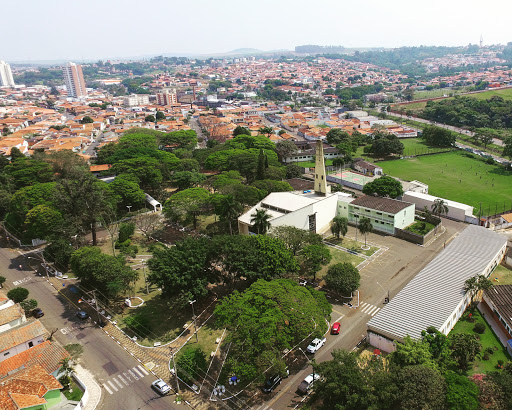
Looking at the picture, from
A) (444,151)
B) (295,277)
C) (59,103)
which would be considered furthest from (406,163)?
(59,103)

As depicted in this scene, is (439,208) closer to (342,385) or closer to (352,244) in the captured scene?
(352,244)

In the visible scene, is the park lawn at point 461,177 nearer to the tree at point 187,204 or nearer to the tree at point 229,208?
the tree at point 229,208

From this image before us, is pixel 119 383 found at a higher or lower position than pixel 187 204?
lower

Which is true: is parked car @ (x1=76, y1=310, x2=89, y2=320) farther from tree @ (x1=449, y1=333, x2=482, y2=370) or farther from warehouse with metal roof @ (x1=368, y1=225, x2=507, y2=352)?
tree @ (x1=449, y1=333, x2=482, y2=370)

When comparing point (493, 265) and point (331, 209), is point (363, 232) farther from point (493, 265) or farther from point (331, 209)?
point (493, 265)

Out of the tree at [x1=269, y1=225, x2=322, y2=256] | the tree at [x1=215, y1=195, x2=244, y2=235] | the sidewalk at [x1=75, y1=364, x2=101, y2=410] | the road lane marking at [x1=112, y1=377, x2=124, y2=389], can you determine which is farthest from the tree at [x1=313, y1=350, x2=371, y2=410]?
the tree at [x1=215, y1=195, x2=244, y2=235]

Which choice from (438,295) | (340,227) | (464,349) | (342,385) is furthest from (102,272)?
(464,349)
